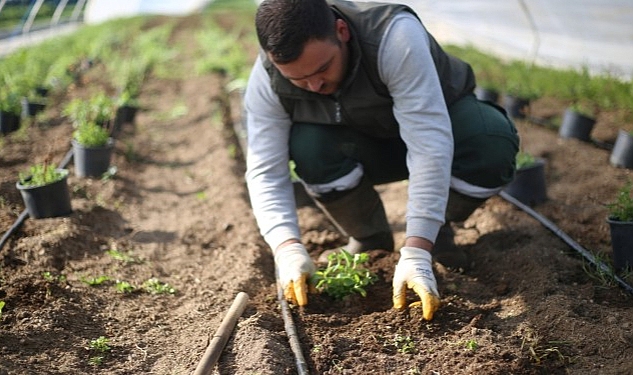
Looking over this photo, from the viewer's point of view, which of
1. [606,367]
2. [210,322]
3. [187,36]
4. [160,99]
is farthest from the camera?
[187,36]

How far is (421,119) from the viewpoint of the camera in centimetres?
260

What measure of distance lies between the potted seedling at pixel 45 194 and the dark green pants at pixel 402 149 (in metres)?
1.41

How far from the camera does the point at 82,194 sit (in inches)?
168

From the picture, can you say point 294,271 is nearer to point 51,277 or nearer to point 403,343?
point 403,343

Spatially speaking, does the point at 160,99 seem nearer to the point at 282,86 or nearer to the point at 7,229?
the point at 7,229

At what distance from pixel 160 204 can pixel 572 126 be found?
9.60 feet

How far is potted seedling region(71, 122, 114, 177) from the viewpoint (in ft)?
15.0

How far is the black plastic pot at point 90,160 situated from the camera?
4.57 meters

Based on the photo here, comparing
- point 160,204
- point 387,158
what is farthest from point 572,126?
point 160,204

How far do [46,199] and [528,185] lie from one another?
2.53 meters

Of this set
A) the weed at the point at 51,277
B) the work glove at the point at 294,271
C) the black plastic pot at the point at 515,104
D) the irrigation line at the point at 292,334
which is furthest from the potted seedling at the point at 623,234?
the black plastic pot at the point at 515,104

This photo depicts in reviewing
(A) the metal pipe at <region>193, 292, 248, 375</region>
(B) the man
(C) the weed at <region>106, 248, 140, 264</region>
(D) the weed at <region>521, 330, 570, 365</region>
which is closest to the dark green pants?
(B) the man

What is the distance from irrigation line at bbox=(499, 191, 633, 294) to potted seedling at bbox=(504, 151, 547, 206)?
4 cm

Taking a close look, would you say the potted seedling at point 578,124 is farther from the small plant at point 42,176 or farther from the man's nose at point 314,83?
the small plant at point 42,176
